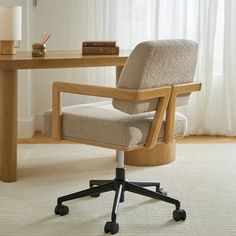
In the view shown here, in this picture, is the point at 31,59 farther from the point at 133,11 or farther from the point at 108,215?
the point at 133,11

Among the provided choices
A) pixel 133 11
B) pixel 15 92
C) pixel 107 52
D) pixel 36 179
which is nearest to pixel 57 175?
pixel 36 179

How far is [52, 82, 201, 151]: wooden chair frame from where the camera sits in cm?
273

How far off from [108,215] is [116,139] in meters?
0.44

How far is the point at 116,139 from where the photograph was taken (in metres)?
2.80

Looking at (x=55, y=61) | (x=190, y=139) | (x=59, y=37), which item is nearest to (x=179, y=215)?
(x=55, y=61)

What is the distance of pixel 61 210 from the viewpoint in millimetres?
3023

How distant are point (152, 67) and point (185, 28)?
2.22 metres

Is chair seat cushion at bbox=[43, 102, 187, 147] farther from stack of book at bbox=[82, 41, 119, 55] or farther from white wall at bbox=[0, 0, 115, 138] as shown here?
white wall at bbox=[0, 0, 115, 138]

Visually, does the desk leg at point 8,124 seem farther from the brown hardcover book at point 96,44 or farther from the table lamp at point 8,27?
the brown hardcover book at point 96,44

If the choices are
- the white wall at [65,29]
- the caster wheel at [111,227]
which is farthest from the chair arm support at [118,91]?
the white wall at [65,29]

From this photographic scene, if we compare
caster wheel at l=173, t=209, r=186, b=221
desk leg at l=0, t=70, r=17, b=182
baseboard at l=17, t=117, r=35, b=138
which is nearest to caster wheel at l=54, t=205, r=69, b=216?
caster wheel at l=173, t=209, r=186, b=221

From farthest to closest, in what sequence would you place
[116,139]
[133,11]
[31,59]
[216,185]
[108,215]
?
1. [133,11]
2. [216,185]
3. [31,59]
4. [108,215]
5. [116,139]

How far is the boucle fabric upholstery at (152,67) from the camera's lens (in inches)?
107

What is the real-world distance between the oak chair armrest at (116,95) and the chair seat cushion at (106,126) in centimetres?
3
